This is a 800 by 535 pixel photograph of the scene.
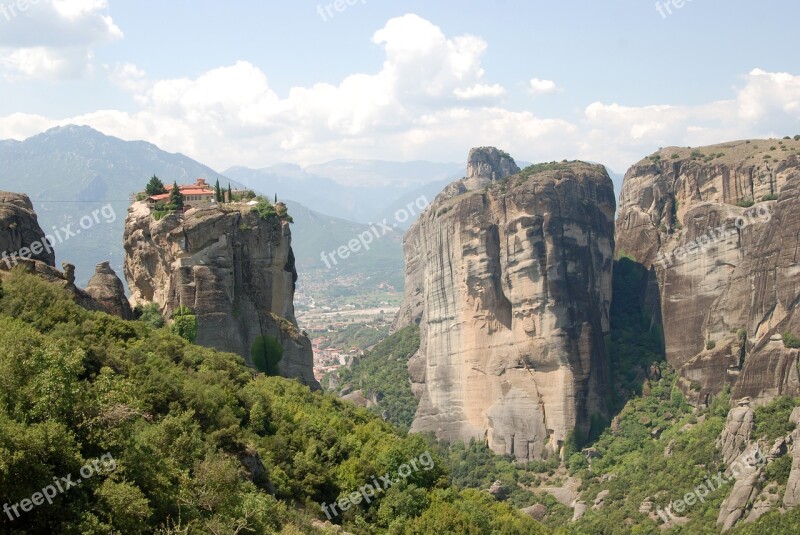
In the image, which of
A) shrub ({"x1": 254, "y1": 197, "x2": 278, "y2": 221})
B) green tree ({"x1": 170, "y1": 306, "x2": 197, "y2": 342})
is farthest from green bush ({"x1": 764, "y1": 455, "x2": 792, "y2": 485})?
green tree ({"x1": 170, "y1": 306, "x2": 197, "y2": 342})

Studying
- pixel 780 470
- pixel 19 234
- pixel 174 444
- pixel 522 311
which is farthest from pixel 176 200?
pixel 522 311

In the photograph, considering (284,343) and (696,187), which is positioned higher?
(696,187)

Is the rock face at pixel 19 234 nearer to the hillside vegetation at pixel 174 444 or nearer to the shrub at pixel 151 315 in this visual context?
the hillside vegetation at pixel 174 444

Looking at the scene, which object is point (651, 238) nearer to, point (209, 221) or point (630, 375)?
point (630, 375)

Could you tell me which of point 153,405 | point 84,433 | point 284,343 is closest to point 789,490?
point 284,343

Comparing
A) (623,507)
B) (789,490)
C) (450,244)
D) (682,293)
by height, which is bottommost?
(623,507)

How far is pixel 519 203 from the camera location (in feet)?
236

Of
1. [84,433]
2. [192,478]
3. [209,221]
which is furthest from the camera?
[209,221]

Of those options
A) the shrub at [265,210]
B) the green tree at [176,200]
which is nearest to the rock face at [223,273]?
the shrub at [265,210]

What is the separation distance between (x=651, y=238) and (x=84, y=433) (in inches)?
2565

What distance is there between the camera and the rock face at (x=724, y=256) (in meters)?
60.3

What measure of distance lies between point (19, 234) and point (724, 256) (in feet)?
163

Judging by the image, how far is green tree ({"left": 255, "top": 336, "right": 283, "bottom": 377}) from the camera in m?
40.7

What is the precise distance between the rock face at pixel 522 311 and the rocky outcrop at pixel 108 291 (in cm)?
3974
